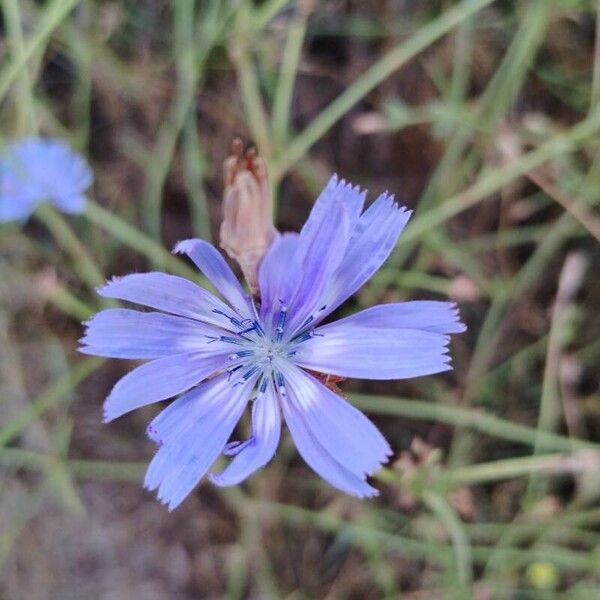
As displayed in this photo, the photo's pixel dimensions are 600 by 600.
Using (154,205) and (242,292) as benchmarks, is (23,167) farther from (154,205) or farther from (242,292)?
(242,292)

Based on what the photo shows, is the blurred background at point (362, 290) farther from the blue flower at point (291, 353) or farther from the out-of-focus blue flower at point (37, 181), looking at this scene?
the blue flower at point (291, 353)

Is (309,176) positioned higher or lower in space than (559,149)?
higher

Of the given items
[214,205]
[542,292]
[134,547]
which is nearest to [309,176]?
[214,205]

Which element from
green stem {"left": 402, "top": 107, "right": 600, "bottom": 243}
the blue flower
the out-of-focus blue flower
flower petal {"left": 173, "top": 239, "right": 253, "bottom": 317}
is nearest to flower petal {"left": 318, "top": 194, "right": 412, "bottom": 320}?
the blue flower

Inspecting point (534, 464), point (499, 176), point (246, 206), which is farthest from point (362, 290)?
point (246, 206)

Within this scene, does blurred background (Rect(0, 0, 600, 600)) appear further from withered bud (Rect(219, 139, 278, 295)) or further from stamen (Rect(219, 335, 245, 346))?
withered bud (Rect(219, 139, 278, 295))

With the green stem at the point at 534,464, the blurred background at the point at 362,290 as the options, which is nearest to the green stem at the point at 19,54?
the blurred background at the point at 362,290

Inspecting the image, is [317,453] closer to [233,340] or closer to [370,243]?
[233,340]
